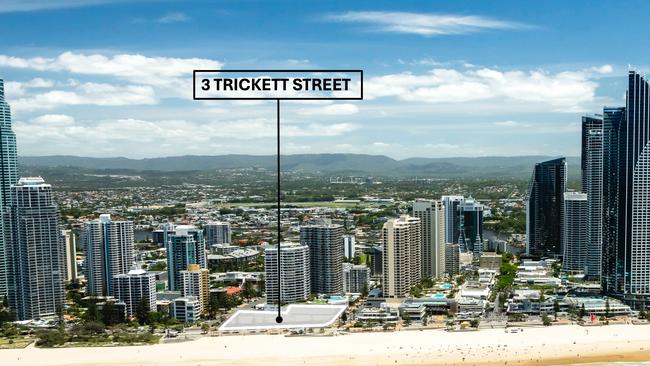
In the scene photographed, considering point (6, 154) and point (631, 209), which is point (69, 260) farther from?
point (631, 209)

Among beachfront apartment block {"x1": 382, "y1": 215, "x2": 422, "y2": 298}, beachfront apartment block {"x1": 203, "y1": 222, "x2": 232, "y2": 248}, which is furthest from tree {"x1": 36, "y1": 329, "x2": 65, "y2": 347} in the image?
beachfront apartment block {"x1": 203, "y1": 222, "x2": 232, "y2": 248}

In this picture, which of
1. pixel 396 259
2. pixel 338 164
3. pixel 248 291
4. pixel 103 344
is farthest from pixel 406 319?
pixel 338 164

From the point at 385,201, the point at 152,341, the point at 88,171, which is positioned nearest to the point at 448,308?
the point at 152,341

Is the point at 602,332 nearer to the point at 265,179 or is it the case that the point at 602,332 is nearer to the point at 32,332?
the point at 32,332

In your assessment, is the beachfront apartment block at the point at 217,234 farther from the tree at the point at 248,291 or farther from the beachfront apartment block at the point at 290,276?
the beachfront apartment block at the point at 290,276

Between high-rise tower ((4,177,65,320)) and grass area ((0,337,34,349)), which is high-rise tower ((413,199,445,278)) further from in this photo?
grass area ((0,337,34,349))
